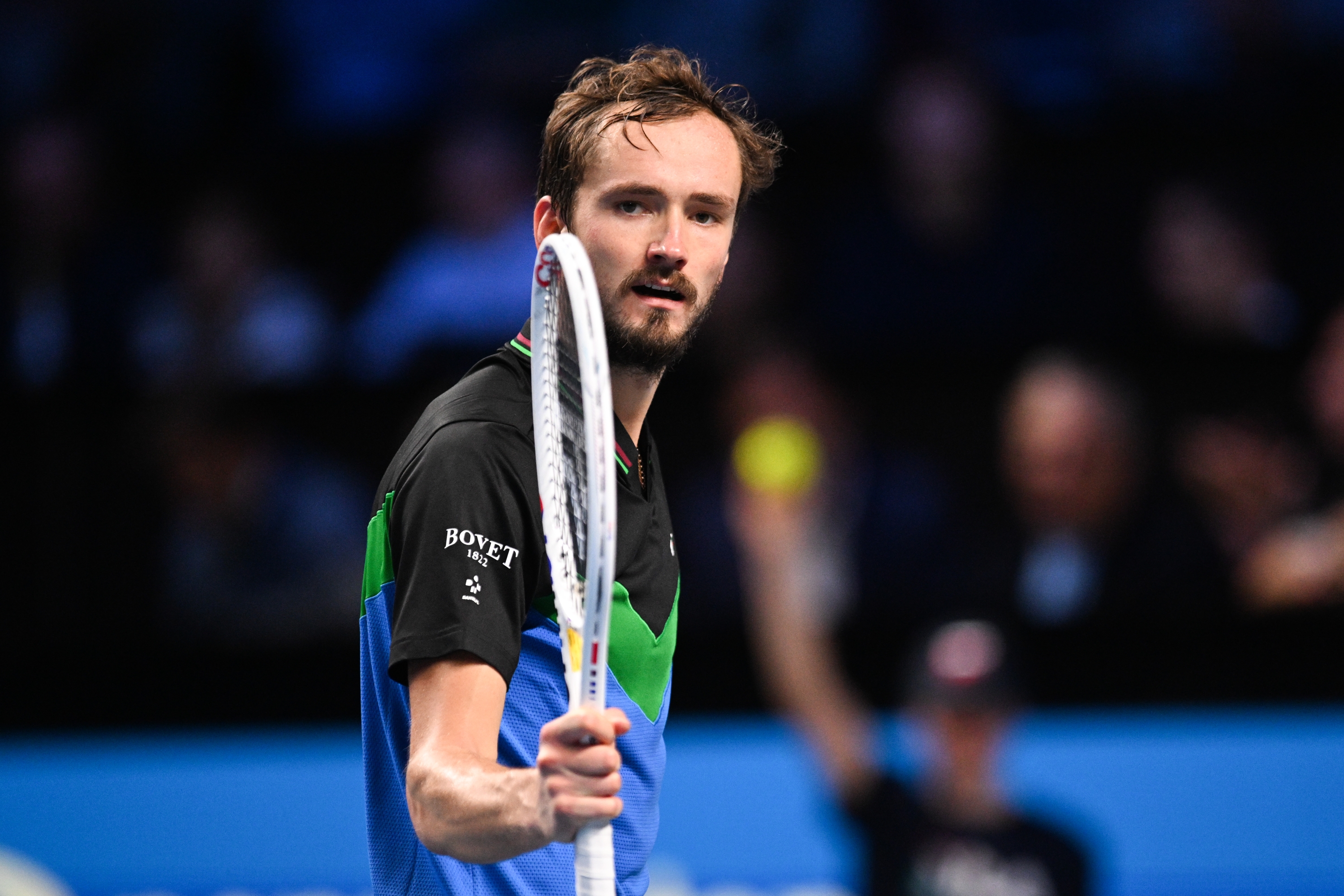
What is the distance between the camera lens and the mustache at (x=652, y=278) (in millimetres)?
2172

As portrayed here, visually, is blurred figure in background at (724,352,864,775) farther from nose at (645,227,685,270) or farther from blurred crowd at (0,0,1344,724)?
nose at (645,227,685,270)

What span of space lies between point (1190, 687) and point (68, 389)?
438 centimetres

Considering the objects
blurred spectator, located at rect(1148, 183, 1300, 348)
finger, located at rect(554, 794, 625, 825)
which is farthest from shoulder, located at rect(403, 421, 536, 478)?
blurred spectator, located at rect(1148, 183, 1300, 348)

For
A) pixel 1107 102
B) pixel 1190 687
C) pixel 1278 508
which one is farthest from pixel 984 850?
pixel 1107 102

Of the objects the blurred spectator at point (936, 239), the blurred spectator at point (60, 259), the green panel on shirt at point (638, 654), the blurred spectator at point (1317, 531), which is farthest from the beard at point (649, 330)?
the blurred spectator at point (60, 259)

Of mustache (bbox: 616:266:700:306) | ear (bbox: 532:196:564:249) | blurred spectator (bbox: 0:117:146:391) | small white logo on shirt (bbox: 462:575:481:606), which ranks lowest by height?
small white logo on shirt (bbox: 462:575:481:606)

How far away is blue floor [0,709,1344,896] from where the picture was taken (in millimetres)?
5195

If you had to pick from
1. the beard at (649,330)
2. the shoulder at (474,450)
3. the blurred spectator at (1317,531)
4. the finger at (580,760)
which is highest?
the blurred spectator at (1317,531)

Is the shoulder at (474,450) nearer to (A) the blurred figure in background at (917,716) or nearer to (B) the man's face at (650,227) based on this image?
(B) the man's face at (650,227)

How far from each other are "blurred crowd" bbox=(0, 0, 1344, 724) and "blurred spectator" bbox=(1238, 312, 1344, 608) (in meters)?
0.01

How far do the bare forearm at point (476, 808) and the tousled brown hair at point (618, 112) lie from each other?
874mm

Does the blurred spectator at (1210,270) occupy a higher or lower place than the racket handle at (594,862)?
higher

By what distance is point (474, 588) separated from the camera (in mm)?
1884

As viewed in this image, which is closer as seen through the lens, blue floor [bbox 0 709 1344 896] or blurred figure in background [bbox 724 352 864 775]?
blue floor [bbox 0 709 1344 896]
